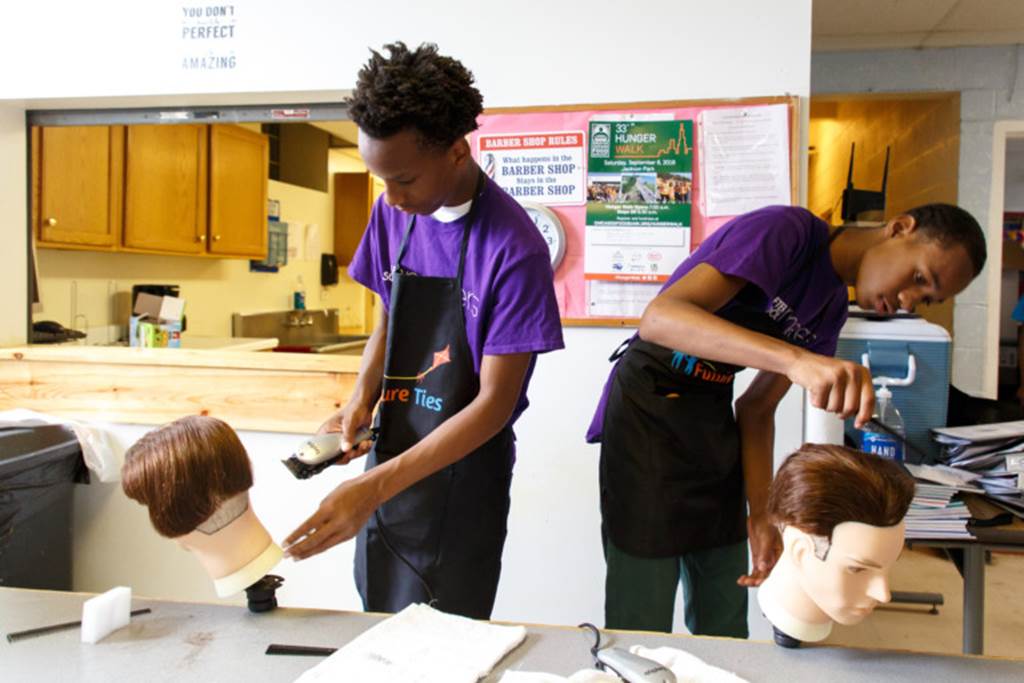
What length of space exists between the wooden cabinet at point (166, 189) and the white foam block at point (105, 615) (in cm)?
285

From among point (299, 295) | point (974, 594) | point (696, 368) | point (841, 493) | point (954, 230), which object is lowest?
point (974, 594)

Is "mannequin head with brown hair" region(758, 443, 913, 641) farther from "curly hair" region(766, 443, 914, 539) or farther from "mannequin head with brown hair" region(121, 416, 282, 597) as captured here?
"mannequin head with brown hair" region(121, 416, 282, 597)

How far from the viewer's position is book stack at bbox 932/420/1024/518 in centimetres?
195

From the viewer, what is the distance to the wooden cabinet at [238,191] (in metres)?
4.22

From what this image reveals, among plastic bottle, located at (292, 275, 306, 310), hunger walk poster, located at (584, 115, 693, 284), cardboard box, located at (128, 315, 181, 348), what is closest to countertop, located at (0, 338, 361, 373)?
cardboard box, located at (128, 315, 181, 348)

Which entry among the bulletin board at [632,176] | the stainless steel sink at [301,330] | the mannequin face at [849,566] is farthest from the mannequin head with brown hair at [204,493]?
the stainless steel sink at [301,330]

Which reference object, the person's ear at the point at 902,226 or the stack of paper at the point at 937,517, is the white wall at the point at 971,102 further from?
the person's ear at the point at 902,226

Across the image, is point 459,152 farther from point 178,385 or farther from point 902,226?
point 178,385

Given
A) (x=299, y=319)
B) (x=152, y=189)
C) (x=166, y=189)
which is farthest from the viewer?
(x=299, y=319)

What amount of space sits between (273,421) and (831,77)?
339 cm

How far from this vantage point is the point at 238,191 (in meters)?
4.46

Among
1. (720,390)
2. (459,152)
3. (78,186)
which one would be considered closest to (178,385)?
(78,186)

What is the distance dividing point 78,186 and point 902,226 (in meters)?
3.12

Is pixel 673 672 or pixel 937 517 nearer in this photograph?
pixel 673 672
